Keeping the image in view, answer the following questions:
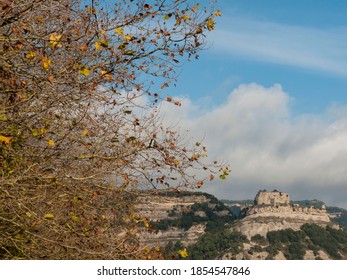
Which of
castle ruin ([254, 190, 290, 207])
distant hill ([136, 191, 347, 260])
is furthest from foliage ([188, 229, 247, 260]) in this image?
castle ruin ([254, 190, 290, 207])

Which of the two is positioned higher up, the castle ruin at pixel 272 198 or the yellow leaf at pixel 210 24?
the castle ruin at pixel 272 198

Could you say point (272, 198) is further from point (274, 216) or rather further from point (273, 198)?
point (274, 216)

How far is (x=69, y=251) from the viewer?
34.6 ft

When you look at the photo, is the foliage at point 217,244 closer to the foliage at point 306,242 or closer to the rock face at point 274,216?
the rock face at point 274,216

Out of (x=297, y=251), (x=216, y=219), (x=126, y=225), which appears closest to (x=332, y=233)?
(x=297, y=251)

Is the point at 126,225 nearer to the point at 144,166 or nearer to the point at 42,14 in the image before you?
the point at 144,166

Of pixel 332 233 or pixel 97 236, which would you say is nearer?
pixel 97 236

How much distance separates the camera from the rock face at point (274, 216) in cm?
16288

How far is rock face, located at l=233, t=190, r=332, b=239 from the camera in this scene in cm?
16288

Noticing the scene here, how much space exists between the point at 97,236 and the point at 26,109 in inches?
135

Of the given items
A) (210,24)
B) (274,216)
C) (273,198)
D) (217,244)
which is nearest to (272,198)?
(273,198)

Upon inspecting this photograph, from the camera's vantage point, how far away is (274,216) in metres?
169

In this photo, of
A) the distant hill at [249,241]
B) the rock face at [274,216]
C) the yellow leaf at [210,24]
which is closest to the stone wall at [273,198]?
the rock face at [274,216]

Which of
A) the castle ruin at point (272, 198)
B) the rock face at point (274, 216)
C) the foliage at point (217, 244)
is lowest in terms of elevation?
the foliage at point (217, 244)
